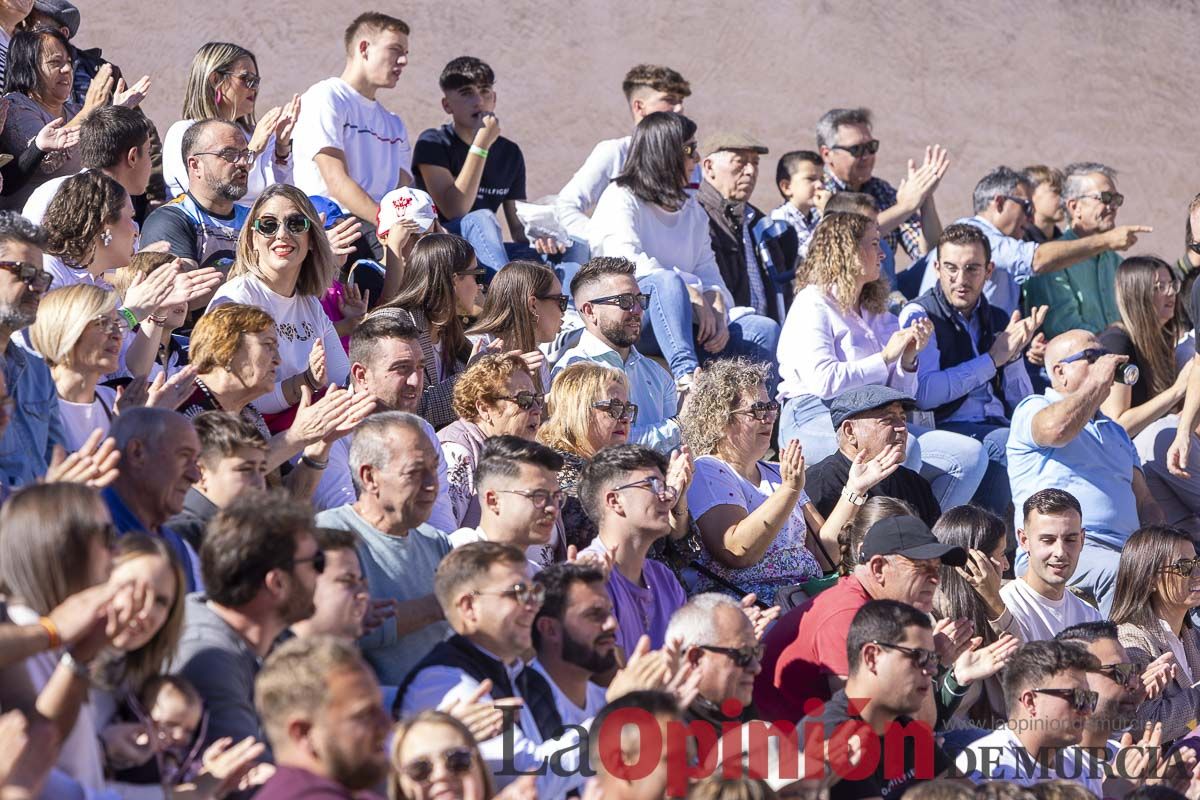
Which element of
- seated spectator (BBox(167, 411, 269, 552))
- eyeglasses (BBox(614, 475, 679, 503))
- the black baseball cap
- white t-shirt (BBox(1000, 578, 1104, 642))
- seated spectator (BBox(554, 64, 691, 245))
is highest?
seated spectator (BBox(554, 64, 691, 245))

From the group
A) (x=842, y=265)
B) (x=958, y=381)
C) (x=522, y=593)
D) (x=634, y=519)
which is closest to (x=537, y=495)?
(x=634, y=519)

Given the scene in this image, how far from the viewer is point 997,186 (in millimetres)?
8766

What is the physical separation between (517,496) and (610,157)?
3.63m

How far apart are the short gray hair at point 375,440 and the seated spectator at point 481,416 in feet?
1.95

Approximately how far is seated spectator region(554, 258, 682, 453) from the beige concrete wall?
11.3 feet

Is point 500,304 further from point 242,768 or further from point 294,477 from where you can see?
point 242,768

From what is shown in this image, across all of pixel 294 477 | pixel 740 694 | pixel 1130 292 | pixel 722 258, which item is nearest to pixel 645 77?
pixel 722 258

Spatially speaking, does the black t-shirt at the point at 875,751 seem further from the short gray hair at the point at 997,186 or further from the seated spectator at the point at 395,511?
the short gray hair at the point at 997,186

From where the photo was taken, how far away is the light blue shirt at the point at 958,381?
740 cm

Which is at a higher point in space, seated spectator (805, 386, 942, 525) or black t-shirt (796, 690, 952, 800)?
seated spectator (805, 386, 942, 525)

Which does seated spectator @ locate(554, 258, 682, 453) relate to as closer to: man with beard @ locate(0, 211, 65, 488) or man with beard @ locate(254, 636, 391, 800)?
man with beard @ locate(0, 211, 65, 488)

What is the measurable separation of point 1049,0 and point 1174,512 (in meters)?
4.84

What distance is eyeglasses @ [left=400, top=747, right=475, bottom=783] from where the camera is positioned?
3.46 m

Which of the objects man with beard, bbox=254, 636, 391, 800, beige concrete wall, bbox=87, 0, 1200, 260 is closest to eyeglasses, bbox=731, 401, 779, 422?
man with beard, bbox=254, 636, 391, 800
